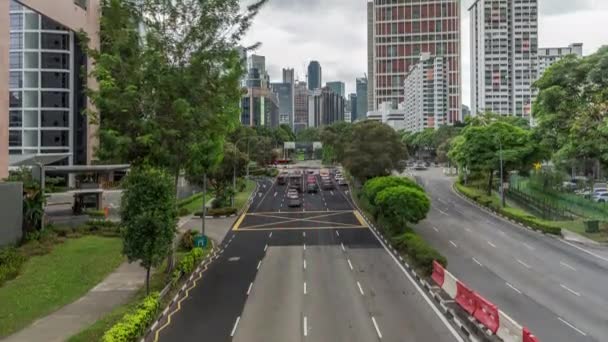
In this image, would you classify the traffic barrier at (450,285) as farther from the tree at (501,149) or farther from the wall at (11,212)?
the tree at (501,149)

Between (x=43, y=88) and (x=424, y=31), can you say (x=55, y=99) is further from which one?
(x=424, y=31)

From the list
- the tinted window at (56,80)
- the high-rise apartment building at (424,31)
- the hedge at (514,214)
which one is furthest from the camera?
the high-rise apartment building at (424,31)

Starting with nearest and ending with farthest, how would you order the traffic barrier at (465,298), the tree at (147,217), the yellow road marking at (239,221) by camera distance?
the traffic barrier at (465,298) → the tree at (147,217) → the yellow road marking at (239,221)

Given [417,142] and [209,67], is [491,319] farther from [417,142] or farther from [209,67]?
[417,142]

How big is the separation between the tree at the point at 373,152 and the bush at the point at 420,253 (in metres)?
19.8

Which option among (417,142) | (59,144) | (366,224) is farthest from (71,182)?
(417,142)

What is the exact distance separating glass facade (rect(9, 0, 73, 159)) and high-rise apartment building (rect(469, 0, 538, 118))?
431 ft

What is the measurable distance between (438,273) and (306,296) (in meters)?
6.63

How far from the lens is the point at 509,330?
1614cm

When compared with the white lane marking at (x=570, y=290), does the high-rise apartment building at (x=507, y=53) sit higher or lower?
higher

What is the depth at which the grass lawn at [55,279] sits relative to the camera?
20463 millimetres

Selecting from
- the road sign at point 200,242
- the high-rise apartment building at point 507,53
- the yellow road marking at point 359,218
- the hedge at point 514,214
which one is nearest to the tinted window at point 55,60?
the yellow road marking at point 359,218

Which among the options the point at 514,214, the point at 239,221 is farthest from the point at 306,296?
the point at 514,214

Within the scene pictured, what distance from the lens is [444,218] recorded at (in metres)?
47.8
